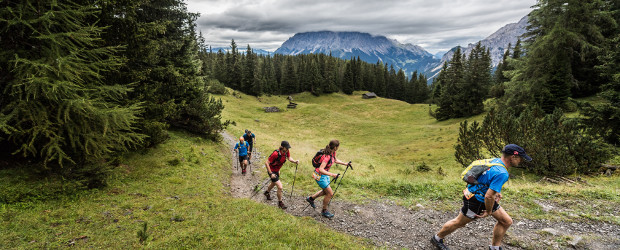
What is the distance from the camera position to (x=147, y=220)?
6.95 metres

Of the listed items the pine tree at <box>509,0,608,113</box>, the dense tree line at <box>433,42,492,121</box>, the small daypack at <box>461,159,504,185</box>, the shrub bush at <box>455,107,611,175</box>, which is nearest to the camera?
the small daypack at <box>461,159,504,185</box>

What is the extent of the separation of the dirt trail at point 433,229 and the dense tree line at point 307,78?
224ft

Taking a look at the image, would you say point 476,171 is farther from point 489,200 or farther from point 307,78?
point 307,78

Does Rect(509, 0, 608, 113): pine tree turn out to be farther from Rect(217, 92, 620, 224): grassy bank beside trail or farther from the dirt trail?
the dirt trail

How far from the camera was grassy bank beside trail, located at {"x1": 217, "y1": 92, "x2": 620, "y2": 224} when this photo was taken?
8.33 metres

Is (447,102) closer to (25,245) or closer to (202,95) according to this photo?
(202,95)

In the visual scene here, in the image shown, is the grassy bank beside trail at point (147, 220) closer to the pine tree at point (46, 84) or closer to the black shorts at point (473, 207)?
the pine tree at point (46, 84)

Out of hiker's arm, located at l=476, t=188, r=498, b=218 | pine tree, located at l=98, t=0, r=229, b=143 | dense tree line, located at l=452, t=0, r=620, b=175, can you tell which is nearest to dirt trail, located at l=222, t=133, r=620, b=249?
hiker's arm, located at l=476, t=188, r=498, b=218

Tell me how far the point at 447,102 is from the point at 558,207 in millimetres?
46437

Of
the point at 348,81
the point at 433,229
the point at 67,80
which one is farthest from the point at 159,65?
the point at 348,81

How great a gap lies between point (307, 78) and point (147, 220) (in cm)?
8521

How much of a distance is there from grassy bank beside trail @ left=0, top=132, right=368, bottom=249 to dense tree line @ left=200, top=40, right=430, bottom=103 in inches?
2607

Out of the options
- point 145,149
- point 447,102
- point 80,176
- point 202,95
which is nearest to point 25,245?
point 80,176

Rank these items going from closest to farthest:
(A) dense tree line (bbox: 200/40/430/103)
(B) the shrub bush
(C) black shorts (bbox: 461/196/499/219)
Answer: (C) black shorts (bbox: 461/196/499/219), (B) the shrub bush, (A) dense tree line (bbox: 200/40/430/103)
